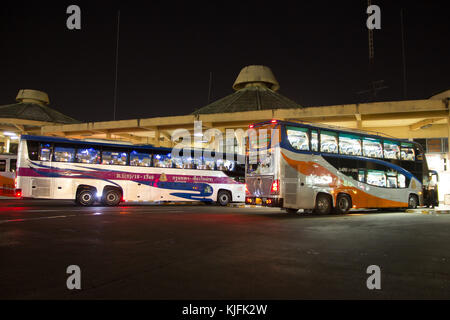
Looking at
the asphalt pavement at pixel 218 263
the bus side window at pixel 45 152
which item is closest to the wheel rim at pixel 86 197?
the bus side window at pixel 45 152

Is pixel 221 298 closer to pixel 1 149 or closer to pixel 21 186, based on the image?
pixel 21 186

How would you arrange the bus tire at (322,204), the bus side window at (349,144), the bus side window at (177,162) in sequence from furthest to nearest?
the bus side window at (177,162)
the bus side window at (349,144)
the bus tire at (322,204)

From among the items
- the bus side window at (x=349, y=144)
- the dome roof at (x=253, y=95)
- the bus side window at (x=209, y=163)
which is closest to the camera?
the bus side window at (x=349, y=144)

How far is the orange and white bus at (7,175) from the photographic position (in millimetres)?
23203

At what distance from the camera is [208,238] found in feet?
23.0

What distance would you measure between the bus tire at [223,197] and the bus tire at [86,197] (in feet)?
22.6

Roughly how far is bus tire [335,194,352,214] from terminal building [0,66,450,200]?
12.3 feet

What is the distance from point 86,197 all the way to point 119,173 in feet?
6.32

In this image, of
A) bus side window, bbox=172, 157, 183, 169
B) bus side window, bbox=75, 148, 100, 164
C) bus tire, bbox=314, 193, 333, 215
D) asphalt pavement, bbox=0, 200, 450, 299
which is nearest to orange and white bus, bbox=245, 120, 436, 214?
bus tire, bbox=314, 193, 333, 215

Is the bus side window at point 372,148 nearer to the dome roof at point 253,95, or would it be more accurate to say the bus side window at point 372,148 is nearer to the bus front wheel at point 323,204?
the bus front wheel at point 323,204

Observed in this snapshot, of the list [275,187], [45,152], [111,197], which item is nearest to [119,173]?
[111,197]
